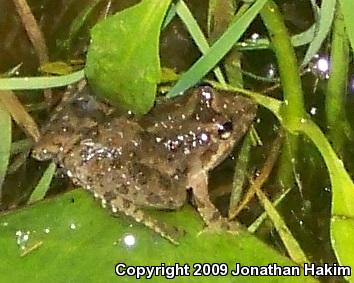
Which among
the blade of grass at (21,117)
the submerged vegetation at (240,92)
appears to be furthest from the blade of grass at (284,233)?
the blade of grass at (21,117)

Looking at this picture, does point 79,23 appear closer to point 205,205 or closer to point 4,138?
point 4,138

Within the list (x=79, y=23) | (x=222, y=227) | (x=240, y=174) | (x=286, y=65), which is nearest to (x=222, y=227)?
(x=222, y=227)

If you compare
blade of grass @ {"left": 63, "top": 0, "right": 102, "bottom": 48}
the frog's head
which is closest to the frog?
the frog's head

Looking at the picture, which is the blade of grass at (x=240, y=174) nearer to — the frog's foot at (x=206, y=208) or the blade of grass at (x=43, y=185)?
the frog's foot at (x=206, y=208)

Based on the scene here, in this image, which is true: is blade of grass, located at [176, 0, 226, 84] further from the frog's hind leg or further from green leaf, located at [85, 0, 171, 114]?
the frog's hind leg

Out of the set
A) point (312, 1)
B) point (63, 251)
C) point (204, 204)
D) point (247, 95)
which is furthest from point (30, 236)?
point (312, 1)

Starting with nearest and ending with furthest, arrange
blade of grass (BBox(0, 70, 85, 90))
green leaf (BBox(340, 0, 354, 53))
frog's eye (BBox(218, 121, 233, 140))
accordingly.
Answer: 1. green leaf (BBox(340, 0, 354, 53))
2. blade of grass (BBox(0, 70, 85, 90))
3. frog's eye (BBox(218, 121, 233, 140))
